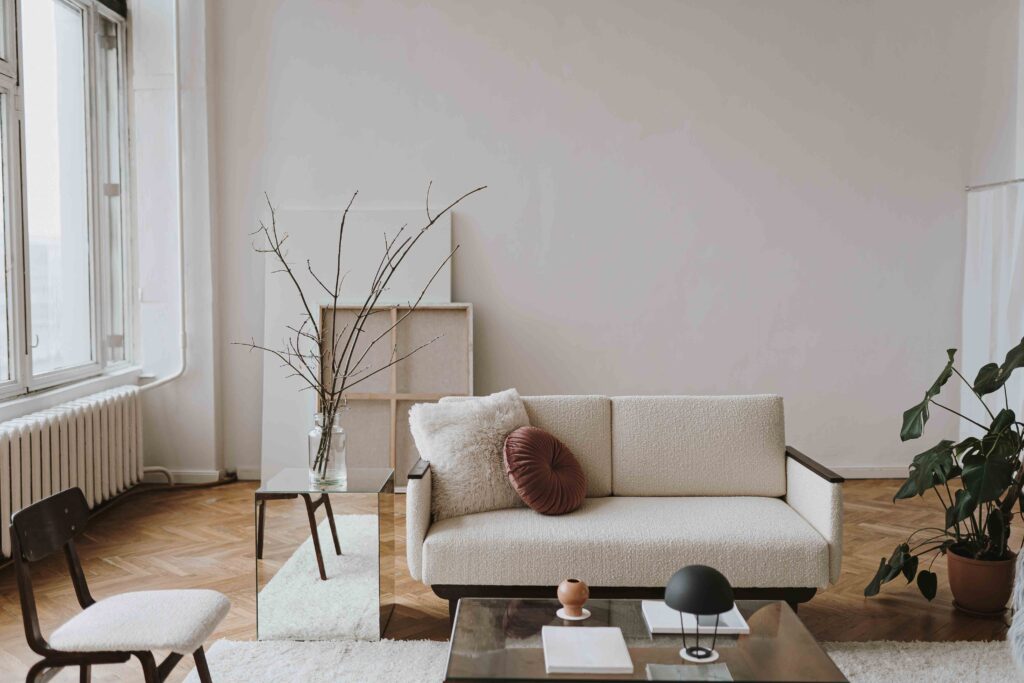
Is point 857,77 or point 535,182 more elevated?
point 857,77

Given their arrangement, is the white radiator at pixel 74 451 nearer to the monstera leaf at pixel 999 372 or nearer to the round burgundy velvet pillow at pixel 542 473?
the round burgundy velvet pillow at pixel 542 473

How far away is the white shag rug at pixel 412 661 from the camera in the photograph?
3.03 m

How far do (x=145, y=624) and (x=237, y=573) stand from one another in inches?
76.4

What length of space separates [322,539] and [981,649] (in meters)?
2.44

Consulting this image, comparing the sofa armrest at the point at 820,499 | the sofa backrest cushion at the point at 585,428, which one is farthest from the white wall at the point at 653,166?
the sofa armrest at the point at 820,499

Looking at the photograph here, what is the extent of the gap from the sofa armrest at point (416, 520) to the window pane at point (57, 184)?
276 cm

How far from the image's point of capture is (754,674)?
216cm

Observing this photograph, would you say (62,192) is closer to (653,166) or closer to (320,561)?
(320,561)

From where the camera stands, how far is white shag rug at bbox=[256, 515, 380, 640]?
10.9 ft

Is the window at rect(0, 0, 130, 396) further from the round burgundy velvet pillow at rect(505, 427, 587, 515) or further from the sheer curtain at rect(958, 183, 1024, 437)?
the sheer curtain at rect(958, 183, 1024, 437)

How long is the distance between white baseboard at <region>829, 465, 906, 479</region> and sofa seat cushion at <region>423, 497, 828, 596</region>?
304 centimetres

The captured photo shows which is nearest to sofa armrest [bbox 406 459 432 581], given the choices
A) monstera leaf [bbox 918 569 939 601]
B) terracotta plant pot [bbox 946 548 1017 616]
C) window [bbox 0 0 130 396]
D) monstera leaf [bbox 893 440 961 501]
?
monstera leaf [bbox 893 440 961 501]

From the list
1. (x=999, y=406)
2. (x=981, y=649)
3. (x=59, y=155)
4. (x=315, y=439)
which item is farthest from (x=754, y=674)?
(x=59, y=155)

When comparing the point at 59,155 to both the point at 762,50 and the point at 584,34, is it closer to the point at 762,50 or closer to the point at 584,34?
the point at 584,34
